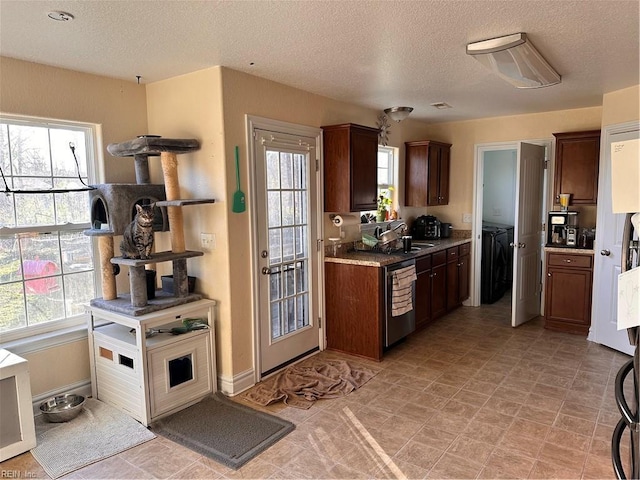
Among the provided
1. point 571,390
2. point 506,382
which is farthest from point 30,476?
point 571,390

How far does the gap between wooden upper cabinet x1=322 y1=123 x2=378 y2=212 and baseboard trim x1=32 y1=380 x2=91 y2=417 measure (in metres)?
2.43

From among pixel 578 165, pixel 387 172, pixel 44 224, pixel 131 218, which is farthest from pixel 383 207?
pixel 44 224

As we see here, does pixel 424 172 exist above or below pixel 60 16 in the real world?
below

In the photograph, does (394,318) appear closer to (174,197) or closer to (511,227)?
(174,197)

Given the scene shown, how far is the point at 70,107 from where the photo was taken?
Answer: 312 centimetres

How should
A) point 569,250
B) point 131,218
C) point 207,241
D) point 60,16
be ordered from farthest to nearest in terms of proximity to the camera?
1. point 569,250
2. point 207,241
3. point 131,218
4. point 60,16

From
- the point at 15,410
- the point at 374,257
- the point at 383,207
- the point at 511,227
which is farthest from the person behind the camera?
the point at 511,227

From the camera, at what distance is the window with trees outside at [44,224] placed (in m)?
2.92

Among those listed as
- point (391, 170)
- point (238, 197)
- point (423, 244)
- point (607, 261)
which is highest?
point (391, 170)

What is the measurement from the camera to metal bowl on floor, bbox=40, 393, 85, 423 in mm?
2848

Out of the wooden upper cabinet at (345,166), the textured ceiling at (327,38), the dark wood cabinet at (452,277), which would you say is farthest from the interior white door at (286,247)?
the dark wood cabinet at (452,277)

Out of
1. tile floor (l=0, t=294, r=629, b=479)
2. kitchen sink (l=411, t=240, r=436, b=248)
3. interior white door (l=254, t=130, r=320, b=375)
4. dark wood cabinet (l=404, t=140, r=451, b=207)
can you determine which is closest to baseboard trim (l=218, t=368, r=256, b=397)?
interior white door (l=254, t=130, r=320, b=375)

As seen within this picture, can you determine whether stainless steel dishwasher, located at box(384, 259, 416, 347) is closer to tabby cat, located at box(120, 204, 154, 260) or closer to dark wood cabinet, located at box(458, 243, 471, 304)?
dark wood cabinet, located at box(458, 243, 471, 304)

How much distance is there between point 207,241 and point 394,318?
1836mm
